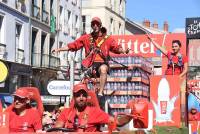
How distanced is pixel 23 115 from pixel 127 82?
A: 11.5 feet

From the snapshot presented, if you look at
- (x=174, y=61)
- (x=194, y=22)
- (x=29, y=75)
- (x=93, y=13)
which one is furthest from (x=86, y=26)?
(x=174, y=61)

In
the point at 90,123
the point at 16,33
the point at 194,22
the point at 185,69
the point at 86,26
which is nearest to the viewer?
the point at 90,123

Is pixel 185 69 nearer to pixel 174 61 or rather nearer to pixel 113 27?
pixel 174 61

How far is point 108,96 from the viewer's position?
1005 cm

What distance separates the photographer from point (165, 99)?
923 cm

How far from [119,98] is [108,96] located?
19 cm

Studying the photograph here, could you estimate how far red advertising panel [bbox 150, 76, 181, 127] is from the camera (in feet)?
30.1

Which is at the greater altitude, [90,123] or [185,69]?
[185,69]

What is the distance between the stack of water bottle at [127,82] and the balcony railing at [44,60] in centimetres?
3289

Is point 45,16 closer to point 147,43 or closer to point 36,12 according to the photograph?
point 36,12

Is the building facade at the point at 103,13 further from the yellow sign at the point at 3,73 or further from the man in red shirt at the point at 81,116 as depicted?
the man in red shirt at the point at 81,116

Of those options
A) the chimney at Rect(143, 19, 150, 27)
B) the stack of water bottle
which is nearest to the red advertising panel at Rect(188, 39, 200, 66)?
the stack of water bottle

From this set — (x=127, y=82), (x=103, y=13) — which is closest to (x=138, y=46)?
(x=127, y=82)

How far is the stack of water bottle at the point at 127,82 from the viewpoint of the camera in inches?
396
